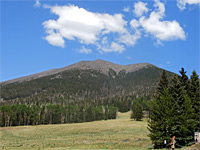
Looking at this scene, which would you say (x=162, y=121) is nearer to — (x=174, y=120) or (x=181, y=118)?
(x=174, y=120)

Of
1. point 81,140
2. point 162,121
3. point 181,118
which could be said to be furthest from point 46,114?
point 181,118

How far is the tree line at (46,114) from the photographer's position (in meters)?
105

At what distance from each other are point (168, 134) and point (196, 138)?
402cm

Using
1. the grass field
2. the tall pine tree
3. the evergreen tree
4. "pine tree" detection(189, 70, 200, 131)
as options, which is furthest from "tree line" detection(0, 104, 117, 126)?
"pine tree" detection(189, 70, 200, 131)

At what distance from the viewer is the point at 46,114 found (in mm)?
127625

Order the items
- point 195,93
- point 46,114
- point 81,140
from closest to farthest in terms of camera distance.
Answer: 1. point 195,93
2. point 81,140
3. point 46,114

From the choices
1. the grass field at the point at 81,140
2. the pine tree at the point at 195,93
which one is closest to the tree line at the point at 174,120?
the pine tree at the point at 195,93

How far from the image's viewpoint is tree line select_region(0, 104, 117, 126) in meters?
105

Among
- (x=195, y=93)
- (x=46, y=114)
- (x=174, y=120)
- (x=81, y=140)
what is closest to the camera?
(x=174, y=120)

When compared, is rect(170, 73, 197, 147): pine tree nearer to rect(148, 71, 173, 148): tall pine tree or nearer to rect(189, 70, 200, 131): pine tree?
rect(148, 71, 173, 148): tall pine tree

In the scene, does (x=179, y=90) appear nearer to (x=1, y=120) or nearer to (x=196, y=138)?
(x=196, y=138)

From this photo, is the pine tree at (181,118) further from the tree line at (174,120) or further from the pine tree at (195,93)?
the pine tree at (195,93)

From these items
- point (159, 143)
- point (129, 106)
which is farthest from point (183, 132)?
point (129, 106)

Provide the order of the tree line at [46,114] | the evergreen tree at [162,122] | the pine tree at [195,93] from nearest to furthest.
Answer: the evergreen tree at [162,122] → the pine tree at [195,93] → the tree line at [46,114]
